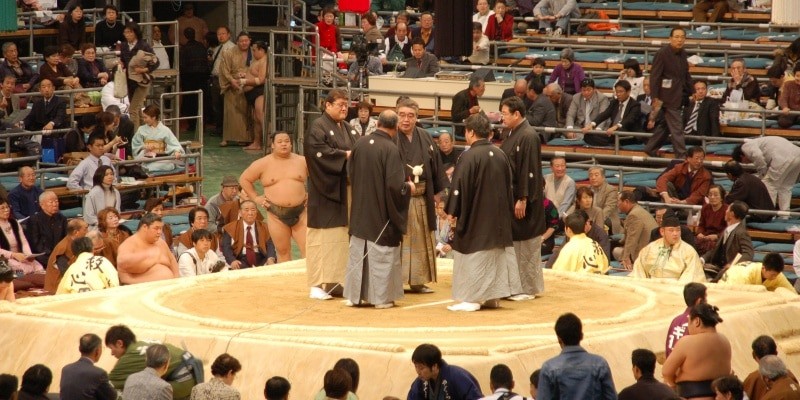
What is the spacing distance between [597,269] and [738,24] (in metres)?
A: 5.58

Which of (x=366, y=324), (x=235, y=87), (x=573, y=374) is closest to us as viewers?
(x=573, y=374)

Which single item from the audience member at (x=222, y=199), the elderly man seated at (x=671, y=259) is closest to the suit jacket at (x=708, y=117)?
the elderly man seated at (x=671, y=259)

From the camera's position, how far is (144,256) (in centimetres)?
877

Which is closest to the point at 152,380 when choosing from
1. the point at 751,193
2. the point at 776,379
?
the point at 776,379

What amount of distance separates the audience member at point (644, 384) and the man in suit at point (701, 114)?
17.5 ft

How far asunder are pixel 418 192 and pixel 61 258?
2232 mm

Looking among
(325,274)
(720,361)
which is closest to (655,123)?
(325,274)

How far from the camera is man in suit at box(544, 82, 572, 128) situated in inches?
471

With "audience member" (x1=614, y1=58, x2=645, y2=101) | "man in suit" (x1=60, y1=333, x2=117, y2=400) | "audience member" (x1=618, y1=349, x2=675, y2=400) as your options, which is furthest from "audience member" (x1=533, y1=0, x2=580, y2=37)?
"man in suit" (x1=60, y1=333, x2=117, y2=400)

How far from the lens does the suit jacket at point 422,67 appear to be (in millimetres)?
13219

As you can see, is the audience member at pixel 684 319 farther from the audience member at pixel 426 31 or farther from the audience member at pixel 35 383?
the audience member at pixel 426 31

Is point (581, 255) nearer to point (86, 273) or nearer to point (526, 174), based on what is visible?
point (526, 174)

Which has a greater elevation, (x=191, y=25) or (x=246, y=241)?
(x=191, y=25)

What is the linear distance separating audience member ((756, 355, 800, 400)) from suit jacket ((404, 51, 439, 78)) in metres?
7.18
